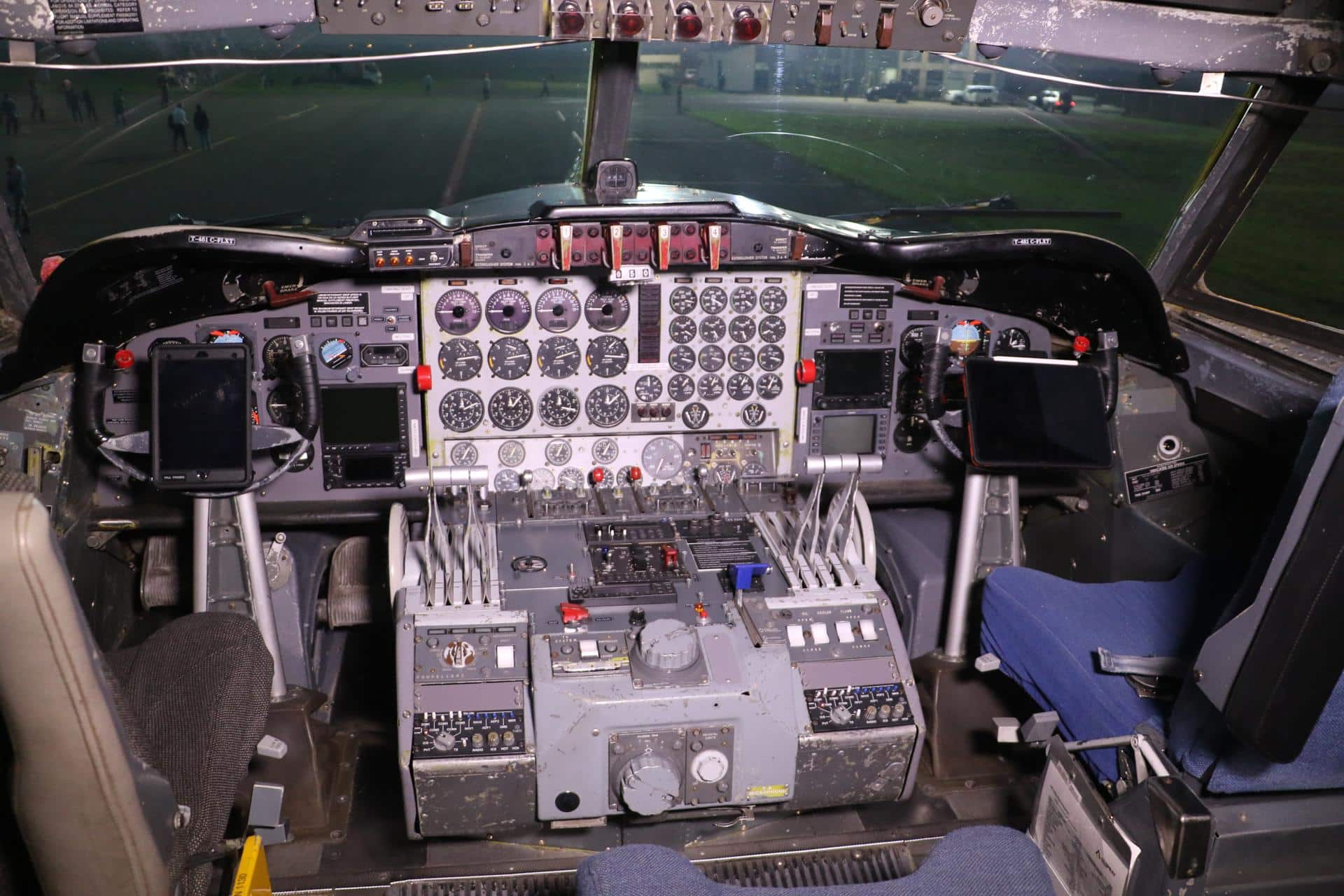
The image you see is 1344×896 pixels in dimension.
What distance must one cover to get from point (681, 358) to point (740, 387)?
251 mm

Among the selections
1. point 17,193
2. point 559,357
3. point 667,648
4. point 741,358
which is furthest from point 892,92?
Result: point 17,193

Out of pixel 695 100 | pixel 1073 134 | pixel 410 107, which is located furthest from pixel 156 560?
pixel 1073 134

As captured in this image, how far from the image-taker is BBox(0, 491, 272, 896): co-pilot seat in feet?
4.31

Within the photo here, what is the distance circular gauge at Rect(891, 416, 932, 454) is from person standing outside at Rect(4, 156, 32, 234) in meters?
3.00

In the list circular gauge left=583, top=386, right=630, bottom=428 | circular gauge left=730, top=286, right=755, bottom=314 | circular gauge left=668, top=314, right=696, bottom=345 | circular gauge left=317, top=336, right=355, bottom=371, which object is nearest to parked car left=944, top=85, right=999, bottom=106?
circular gauge left=730, top=286, right=755, bottom=314

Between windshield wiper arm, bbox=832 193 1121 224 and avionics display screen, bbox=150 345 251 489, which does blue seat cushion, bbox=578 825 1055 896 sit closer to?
avionics display screen, bbox=150 345 251 489

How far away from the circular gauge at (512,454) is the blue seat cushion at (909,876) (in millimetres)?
2740

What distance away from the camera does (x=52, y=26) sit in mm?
2301

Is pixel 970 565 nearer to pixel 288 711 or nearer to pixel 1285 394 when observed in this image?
pixel 1285 394

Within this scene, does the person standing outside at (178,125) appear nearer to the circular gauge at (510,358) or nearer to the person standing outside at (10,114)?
the person standing outside at (10,114)

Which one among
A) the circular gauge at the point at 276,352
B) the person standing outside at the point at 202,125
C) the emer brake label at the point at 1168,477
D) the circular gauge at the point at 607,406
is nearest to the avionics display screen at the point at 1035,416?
the emer brake label at the point at 1168,477

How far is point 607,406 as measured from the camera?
386 cm

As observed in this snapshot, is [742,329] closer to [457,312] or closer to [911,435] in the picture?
[911,435]

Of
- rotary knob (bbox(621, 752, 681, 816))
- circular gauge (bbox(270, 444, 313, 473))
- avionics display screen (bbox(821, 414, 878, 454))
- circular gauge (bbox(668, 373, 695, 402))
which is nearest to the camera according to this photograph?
rotary knob (bbox(621, 752, 681, 816))
